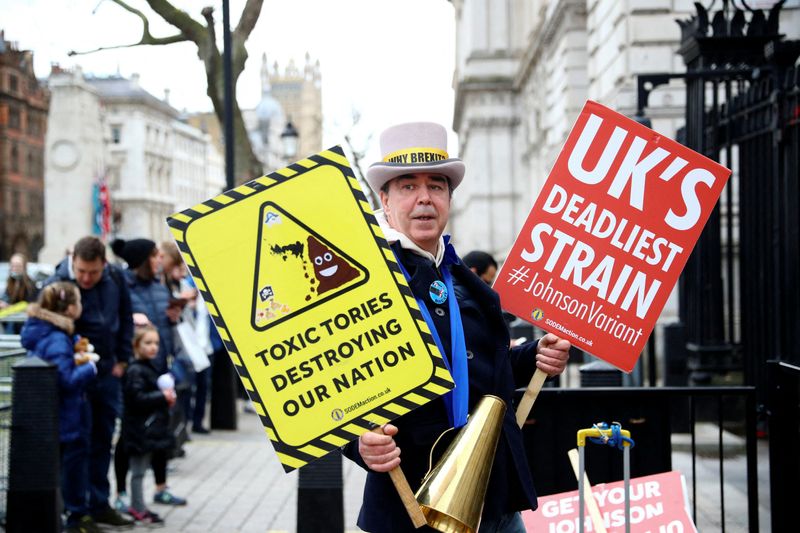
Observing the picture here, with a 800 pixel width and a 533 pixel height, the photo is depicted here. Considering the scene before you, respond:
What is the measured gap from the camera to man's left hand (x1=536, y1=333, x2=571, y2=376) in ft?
12.6

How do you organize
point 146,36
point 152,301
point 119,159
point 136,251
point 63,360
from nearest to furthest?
point 63,360 → point 136,251 → point 152,301 → point 146,36 → point 119,159

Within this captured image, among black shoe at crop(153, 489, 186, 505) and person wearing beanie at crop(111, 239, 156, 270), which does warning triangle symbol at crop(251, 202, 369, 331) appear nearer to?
black shoe at crop(153, 489, 186, 505)

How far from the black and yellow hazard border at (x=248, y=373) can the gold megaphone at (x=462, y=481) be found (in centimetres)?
20

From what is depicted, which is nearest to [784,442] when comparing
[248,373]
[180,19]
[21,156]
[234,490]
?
[248,373]

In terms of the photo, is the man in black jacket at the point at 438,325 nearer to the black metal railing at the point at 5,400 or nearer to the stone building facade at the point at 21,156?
the black metal railing at the point at 5,400

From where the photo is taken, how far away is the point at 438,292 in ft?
11.6

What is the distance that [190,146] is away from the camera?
137500 millimetres

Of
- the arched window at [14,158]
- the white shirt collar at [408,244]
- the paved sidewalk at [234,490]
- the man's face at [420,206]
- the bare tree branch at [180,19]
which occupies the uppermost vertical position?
the arched window at [14,158]

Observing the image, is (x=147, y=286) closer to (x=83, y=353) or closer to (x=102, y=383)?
(x=102, y=383)

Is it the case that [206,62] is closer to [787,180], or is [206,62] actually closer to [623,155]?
[787,180]

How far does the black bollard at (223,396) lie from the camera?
40.9ft

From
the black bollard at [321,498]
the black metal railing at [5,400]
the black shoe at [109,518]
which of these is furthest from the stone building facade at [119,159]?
the black bollard at [321,498]

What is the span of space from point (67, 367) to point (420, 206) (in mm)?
4281

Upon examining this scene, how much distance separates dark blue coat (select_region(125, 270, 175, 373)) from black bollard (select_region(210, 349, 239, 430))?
2987mm
